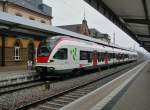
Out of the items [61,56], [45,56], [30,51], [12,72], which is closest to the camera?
[45,56]

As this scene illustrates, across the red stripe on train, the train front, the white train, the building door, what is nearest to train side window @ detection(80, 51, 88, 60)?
the white train

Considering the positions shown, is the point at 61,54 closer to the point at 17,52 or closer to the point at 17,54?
the point at 17,54

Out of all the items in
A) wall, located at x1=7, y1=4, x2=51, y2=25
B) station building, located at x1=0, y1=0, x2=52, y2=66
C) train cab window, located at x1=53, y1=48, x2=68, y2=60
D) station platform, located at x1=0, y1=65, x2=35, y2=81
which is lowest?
station platform, located at x1=0, y1=65, x2=35, y2=81

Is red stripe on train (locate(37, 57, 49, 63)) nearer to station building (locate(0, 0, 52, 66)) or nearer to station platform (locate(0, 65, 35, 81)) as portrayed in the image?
station platform (locate(0, 65, 35, 81))

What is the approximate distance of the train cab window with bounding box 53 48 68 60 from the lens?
1943 centimetres

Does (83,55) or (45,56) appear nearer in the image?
(45,56)

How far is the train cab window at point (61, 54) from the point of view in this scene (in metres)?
19.4

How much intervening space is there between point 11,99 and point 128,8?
1110 centimetres

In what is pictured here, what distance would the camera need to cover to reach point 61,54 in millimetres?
19812

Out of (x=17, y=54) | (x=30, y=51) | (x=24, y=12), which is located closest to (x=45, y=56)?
(x=17, y=54)

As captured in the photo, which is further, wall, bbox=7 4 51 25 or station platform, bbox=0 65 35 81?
wall, bbox=7 4 51 25

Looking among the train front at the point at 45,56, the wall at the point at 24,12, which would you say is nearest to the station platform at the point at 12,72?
the train front at the point at 45,56

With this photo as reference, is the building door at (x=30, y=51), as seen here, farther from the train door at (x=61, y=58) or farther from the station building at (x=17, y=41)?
the train door at (x=61, y=58)

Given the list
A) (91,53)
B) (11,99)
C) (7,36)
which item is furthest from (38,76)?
(7,36)
